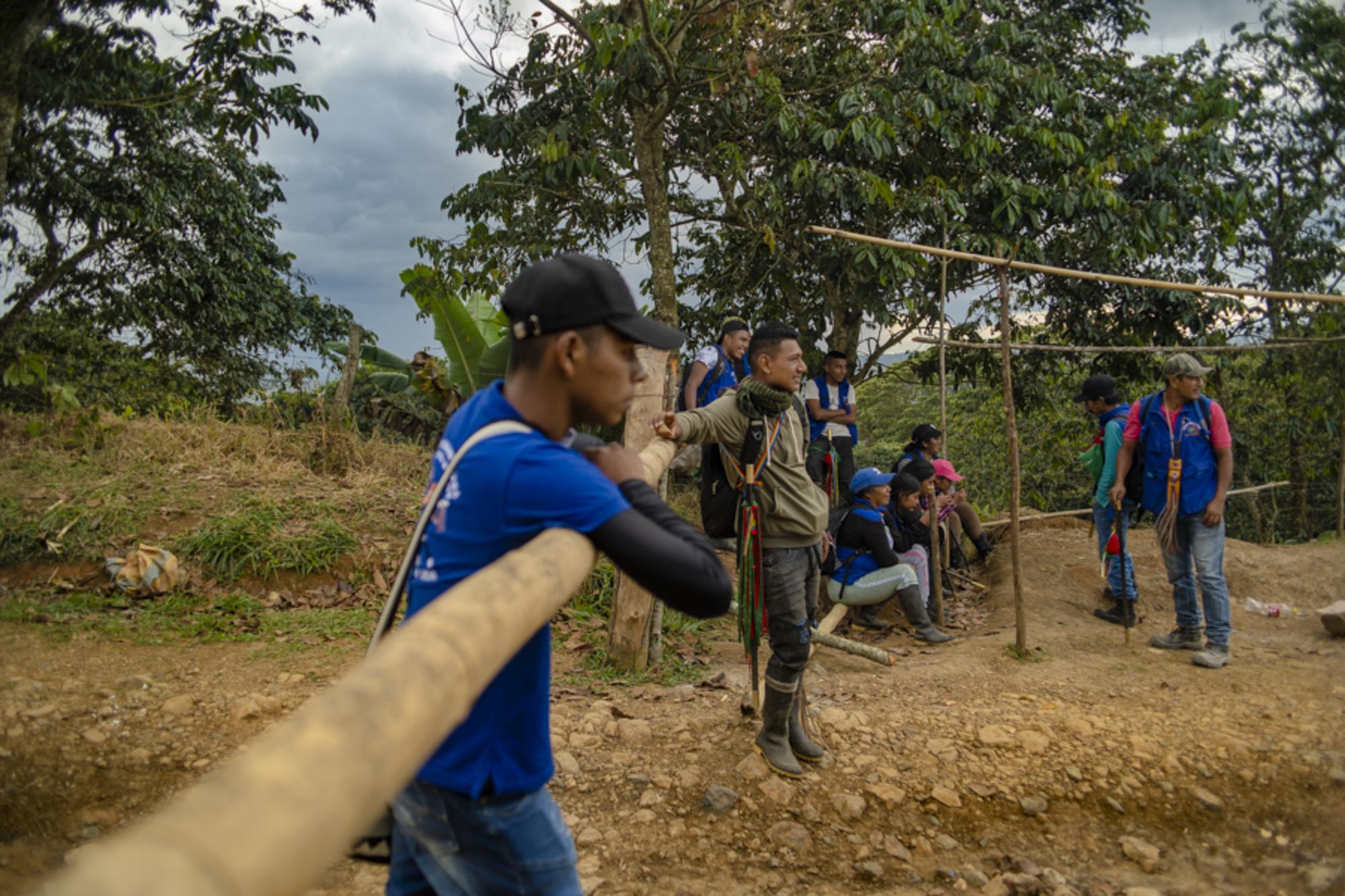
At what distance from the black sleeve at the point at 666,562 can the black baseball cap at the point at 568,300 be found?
323mm

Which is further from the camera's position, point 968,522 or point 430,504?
point 968,522

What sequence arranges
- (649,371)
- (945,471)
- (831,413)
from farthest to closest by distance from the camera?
1. (945,471)
2. (831,413)
3. (649,371)

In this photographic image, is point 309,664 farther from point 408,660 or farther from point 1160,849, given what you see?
point 408,660

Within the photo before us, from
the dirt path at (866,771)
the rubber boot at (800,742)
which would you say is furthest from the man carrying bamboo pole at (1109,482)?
the rubber boot at (800,742)

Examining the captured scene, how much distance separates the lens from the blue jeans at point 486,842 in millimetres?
1501

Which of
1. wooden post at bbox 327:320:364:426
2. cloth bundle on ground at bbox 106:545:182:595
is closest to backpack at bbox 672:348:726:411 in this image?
cloth bundle on ground at bbox 106:545:182:595

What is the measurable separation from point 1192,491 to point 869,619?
8.21 ft

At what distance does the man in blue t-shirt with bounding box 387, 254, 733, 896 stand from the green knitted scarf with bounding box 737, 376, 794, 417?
2307 mm

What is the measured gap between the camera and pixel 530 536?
1374 mm

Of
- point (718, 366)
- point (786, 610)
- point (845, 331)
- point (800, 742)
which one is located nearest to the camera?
point (786, 610)

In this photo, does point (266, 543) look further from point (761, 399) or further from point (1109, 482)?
point (1109, 482)

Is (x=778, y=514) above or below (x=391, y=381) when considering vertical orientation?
below

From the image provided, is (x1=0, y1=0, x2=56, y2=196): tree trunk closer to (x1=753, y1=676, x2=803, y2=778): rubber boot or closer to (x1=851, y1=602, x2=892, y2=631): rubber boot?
(x1=753, y1=676, x2=803, y2=778): rubber boot

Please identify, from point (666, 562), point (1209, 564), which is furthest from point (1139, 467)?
point (666, 562)
